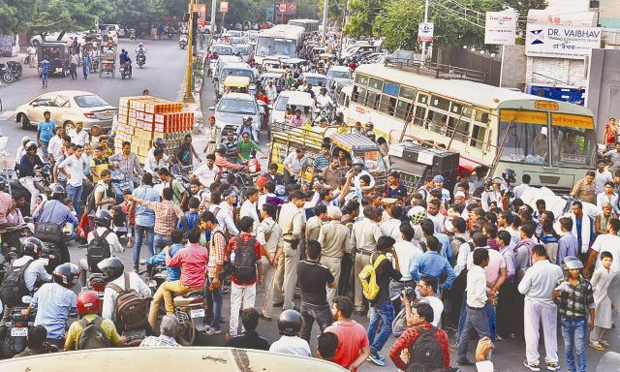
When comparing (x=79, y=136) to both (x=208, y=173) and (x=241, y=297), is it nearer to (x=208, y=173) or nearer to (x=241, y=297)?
(x=208, y=173)

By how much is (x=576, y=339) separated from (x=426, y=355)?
3466 mm

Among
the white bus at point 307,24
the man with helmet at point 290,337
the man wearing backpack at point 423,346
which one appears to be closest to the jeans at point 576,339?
the man wearing backpack at point 423,346

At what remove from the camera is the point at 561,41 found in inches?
1308

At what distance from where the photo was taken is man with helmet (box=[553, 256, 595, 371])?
10984mm

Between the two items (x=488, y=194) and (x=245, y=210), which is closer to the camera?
(x=245, y=210)

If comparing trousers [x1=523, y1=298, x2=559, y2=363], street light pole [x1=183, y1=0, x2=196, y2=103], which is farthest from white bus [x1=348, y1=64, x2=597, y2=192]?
street light pole [x1=183, y1=0, x2=196, y2=103]

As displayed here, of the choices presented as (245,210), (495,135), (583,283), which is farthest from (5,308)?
(495,135)

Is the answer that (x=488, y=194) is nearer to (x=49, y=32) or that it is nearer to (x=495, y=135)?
(x=495, y=135)

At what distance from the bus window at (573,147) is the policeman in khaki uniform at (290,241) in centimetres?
802

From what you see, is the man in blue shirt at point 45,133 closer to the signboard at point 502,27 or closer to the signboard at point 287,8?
the signboard at point 502,27

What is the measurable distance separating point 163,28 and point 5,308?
78364mm

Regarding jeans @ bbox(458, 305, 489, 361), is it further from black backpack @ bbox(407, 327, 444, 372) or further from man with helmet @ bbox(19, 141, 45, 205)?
man with helmet @ bbox(19, 141, 45, 205)

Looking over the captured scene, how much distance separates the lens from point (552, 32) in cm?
3325

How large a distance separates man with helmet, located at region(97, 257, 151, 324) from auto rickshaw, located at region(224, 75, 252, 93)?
24.1 metres
